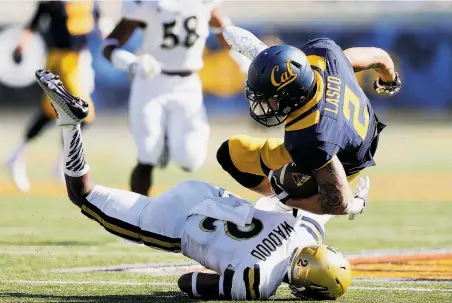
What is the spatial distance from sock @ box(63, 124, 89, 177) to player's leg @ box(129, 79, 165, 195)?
96.2 inches

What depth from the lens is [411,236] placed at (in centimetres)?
645

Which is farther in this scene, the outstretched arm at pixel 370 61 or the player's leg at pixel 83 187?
the outstretched arm at pixel 370 61

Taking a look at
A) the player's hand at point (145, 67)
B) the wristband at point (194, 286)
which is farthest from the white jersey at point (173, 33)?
the wristband at point (194, 286)

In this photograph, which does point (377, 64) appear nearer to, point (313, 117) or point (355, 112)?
point (355, 112)

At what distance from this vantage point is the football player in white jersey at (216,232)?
389 centimetres

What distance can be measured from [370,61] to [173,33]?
2792 millimetres

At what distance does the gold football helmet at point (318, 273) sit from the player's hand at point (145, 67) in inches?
117

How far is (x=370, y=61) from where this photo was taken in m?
4.65

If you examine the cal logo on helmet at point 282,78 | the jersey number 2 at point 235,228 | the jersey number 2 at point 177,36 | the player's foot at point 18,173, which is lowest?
the player's foot at point 18,173

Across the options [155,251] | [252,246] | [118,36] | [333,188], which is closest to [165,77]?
[118,36]

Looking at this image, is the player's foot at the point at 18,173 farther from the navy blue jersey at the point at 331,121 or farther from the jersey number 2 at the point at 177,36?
the navy blue jersey at the point at 331,121

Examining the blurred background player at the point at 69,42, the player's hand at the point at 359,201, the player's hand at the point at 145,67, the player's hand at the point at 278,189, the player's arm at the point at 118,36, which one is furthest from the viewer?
the blurred background player at the point at 69,42

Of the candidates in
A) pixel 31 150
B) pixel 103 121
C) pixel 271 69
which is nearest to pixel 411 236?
pixel 271 69

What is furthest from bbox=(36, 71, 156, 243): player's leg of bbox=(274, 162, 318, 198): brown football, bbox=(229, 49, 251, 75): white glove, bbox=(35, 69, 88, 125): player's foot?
bbox=(229, 49, 251, 75): white glove
